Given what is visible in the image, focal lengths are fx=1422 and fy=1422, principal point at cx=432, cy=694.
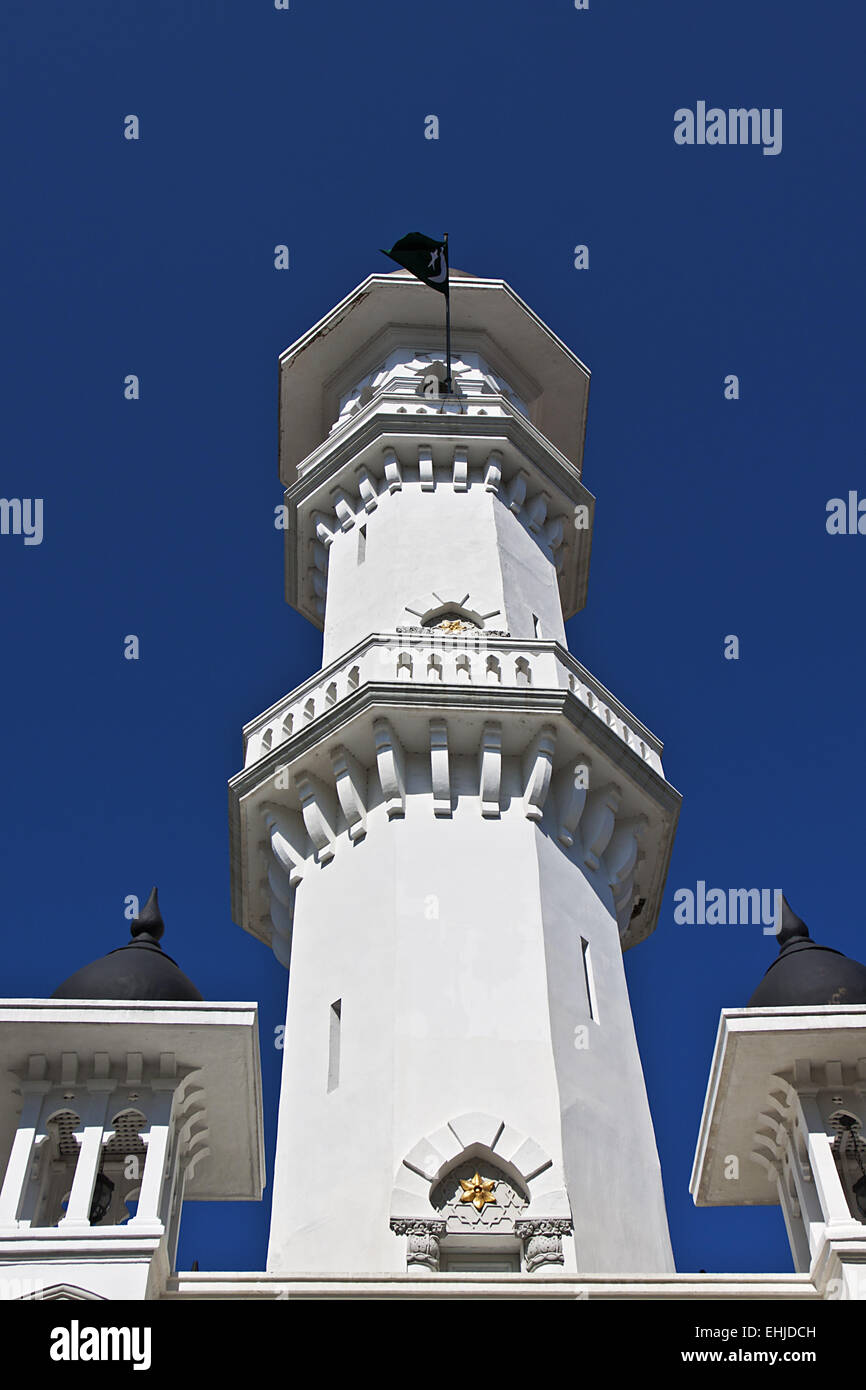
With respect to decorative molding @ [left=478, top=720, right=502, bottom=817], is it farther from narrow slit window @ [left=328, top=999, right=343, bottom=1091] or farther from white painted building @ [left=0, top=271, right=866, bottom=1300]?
narrow slit window @ [left=328, top=999, right=343, bottom=1091]

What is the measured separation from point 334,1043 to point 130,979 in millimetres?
3897

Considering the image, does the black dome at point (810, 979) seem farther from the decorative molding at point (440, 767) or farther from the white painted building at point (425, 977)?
the decorative molding at point (440, 767)

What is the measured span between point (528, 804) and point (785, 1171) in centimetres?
738

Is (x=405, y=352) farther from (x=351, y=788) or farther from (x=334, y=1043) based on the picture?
(x=334, y=1043)

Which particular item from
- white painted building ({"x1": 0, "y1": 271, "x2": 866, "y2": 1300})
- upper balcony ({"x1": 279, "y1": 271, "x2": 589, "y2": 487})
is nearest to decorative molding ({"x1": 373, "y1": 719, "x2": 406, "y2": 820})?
white painted building ({"x1": 0, "y1": 271, "x2": 866, "y2": 1300})

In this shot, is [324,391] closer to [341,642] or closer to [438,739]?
[341,642]

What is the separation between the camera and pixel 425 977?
811 inches

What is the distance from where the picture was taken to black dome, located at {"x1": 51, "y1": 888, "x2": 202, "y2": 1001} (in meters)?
18.1

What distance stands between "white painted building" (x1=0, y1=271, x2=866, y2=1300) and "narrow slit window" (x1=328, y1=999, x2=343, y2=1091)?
0.12 ft

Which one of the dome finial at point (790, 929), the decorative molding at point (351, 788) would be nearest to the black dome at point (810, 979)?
the dome finial at point (790, 929)

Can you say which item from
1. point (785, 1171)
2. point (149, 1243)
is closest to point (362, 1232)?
point (149, 1243)

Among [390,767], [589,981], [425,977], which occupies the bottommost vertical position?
[425,977]

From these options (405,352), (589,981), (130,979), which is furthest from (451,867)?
(405,352)

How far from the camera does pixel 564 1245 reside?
690 inches
